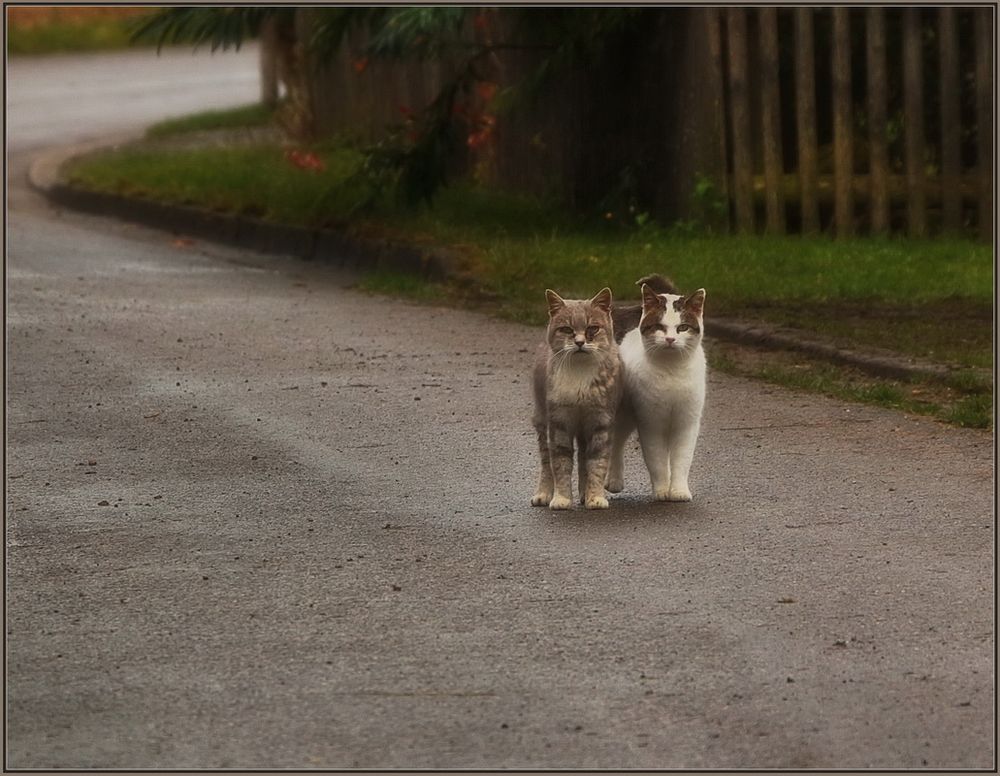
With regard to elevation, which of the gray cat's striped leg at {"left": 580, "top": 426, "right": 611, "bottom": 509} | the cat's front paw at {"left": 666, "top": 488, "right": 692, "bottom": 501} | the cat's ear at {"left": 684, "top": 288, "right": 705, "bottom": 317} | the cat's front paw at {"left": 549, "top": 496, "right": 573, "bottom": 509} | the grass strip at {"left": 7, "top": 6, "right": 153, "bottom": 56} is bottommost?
the cat's front paw at {"left": 666, "top": 488, "right": 692, "bottom": 501}

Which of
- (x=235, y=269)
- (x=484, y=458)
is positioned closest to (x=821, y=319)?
(x=484, y=458)

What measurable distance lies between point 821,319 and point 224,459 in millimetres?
4295

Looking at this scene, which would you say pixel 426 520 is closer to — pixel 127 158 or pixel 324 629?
pixel 324 629

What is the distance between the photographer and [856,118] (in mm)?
15547

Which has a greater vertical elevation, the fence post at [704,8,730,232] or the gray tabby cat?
the fence post at [704,8,730,232]

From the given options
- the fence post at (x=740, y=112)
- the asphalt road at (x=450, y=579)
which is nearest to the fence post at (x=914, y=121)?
the fence post at (x=740, y=112)

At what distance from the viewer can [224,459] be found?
350 inches

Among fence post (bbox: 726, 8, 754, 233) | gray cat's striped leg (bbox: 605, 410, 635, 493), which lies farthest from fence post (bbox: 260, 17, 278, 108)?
gray cat's striped leg (bbox: 605, 410, 635, 493)

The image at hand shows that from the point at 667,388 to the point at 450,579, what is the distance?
148cm

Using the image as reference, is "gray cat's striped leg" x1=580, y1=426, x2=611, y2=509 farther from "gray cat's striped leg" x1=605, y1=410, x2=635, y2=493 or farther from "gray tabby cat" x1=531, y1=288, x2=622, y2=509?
"gray cat's striped leg" x1=605, y1=410, x2=635, y2=493

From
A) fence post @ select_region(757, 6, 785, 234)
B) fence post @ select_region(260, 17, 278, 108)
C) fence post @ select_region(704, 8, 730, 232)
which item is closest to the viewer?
fence post @ select_region(757, 6, 785, 234)

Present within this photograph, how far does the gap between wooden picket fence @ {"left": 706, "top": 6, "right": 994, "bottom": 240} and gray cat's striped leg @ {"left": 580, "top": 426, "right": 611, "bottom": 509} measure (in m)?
7.60

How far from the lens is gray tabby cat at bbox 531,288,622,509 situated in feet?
25.1

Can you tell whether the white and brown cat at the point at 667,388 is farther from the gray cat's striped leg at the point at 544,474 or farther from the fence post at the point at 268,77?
the fence post at the point at 268,77
